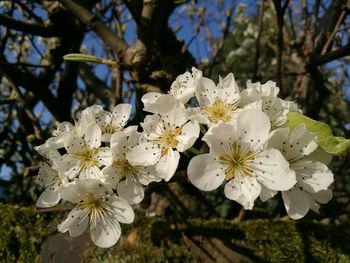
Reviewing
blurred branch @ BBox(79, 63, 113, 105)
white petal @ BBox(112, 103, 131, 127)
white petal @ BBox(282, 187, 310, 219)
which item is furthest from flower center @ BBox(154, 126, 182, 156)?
blurred branch @ BBox(79, 63, 113, 105)

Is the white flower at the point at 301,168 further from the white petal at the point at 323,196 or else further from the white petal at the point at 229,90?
the white petal at the point at 229,90

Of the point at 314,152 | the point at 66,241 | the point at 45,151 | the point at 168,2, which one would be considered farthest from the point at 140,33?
the point at 66,241

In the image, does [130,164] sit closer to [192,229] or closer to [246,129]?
[246,129]

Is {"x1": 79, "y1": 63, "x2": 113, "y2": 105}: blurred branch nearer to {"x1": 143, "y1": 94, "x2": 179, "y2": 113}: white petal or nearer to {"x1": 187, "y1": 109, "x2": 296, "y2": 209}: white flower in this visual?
{"x1": 143, "y1": 94, "x2": 179, "y2": 113}: white petal

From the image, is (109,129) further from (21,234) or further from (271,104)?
(21,234)

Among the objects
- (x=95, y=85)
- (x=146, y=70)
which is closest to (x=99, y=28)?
(x=146, y=70)

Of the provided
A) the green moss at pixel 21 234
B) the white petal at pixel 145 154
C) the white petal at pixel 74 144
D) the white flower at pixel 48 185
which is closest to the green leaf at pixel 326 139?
the white petal at pixel 145 154
